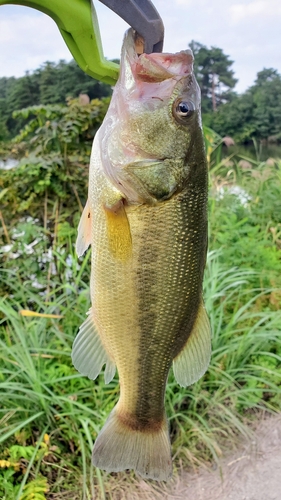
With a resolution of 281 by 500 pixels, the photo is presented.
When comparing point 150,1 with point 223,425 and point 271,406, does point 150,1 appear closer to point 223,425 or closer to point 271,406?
point 223,425

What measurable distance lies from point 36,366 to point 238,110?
14.6 meters

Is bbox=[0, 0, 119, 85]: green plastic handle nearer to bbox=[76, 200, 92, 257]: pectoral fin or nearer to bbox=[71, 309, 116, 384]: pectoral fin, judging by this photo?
bbox=[76, 200, 92, 257]: pectoral fin

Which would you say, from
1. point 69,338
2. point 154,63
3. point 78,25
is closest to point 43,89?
point 69,338

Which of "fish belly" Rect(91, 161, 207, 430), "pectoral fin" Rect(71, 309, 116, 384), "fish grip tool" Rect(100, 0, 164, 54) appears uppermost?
"fish grip tool" Rect(100, 0, 164, 54)

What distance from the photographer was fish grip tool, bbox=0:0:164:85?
1.00 metres

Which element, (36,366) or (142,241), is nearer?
(142,241)

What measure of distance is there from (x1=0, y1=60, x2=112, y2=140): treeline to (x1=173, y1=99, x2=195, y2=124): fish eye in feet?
10.5

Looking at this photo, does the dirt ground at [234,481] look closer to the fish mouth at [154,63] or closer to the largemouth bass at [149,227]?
the largemouth bass at [149,227]

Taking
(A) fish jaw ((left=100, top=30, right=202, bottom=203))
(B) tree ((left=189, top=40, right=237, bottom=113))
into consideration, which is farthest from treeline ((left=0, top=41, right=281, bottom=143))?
(A) fish jaw ((left=100, top=30, right=202, bottom=203))

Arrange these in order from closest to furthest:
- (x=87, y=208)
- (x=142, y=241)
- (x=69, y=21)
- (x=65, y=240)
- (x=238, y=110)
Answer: (x=69, y=21), (x=142, y=241), (x=87, y=208), (x=65, y=240), (x=238, y=110)


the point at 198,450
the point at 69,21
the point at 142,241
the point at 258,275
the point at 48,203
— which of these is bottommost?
the point at 198,450

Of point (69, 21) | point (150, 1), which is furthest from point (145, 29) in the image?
point (69, 21)

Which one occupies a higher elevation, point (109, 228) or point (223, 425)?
point (109, 228)

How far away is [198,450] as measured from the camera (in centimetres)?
281
